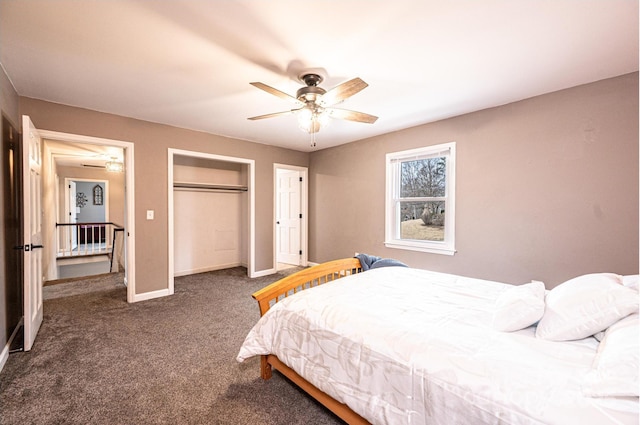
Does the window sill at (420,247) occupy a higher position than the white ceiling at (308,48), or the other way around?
the white ceiling at (308,48)

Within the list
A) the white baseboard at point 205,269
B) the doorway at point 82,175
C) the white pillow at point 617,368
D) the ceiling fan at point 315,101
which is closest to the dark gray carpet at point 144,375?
the doorway at point 82,175

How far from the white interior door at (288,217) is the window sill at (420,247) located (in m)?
2.21

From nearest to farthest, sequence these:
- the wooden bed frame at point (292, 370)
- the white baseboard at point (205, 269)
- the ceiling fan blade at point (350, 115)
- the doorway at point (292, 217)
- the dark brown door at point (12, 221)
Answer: the wooden bed frame at point (292, 370) < the dark brown door at point (12, 221) < the ceiling fan blade at point (350, 115) < the white baseboard at point (205, 269) < the doorway at point (292, 217)

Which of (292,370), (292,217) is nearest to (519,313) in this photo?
(292,370)

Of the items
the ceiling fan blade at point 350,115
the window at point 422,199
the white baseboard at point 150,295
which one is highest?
the ceiling fan blade at point 350,115

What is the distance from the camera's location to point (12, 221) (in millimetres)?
2609

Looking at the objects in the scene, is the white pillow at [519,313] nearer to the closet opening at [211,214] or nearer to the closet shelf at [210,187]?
the closet opening at [211,214]

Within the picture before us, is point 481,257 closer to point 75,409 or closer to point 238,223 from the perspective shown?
point 75,409

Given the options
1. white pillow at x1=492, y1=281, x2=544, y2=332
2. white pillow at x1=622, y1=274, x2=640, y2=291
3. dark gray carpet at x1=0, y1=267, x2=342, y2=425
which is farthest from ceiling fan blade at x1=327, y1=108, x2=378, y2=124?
dark gray carpet at x1=0, y1=267, x2=342, y2=425

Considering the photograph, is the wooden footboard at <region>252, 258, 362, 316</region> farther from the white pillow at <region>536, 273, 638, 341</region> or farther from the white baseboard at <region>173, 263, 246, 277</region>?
the white baseboard at <region>173, 263, 246, 277</region>

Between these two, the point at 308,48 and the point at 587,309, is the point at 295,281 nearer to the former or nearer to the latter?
the point at 587,309

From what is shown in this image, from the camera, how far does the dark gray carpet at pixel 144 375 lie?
1652mm

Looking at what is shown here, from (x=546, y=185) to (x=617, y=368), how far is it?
2.57 m

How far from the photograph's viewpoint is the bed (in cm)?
88
